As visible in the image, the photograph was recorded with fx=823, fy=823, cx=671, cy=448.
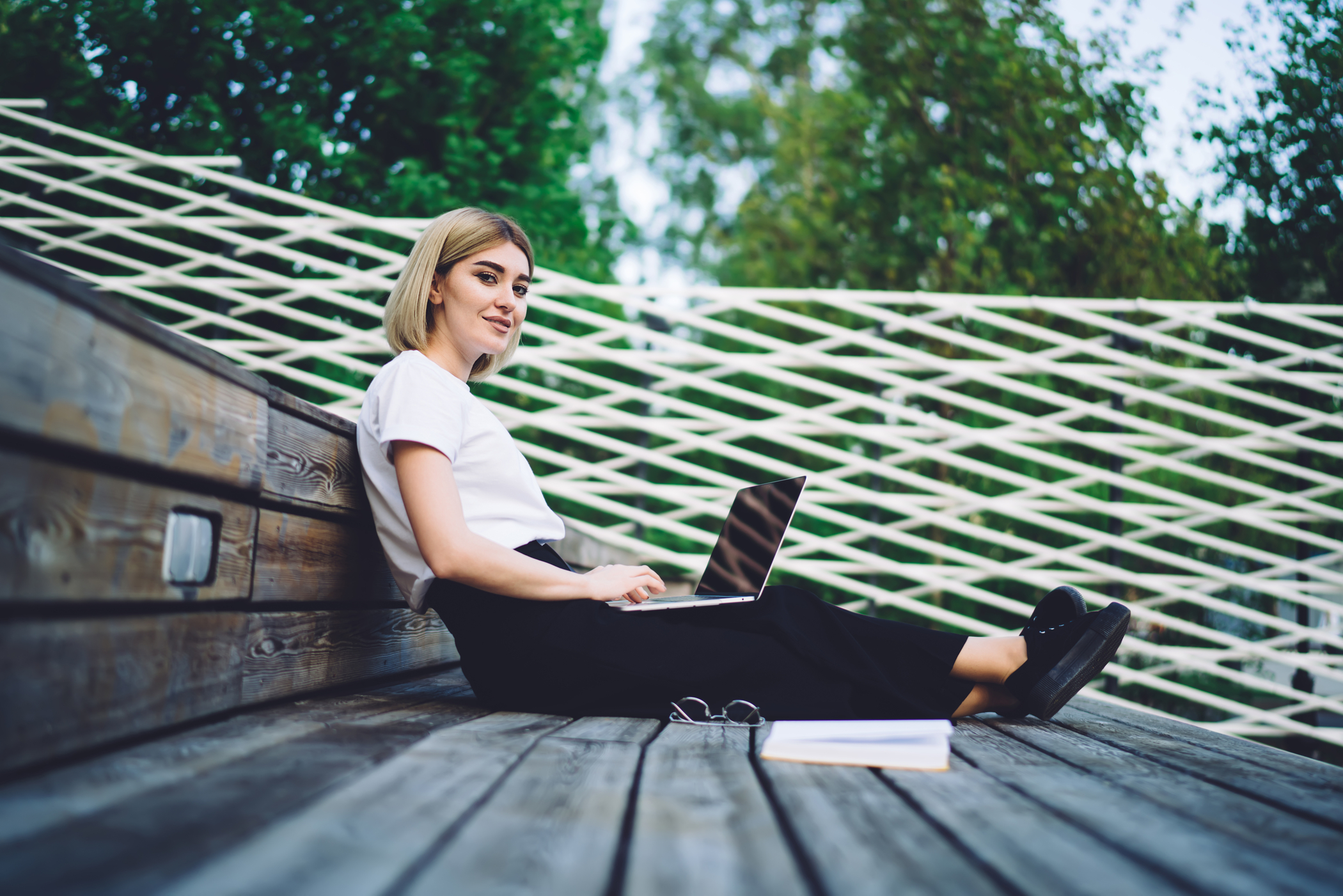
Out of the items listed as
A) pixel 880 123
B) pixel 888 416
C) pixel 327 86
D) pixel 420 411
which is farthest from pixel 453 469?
pixel 880 123

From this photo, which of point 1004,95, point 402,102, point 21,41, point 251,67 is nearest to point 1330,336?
point 1004,95

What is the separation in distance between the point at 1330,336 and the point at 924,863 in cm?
249

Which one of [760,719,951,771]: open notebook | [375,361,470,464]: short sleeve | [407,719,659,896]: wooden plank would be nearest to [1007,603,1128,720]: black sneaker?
[760,719,951,771]: open notebook

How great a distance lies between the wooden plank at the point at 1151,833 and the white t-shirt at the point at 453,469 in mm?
577

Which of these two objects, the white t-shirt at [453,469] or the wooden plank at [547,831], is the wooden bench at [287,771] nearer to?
the wooden plank at [547,831]

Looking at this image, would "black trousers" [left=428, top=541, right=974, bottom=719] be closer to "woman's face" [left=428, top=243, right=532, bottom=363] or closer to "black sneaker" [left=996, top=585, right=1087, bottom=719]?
"black sneaker" [left=996, top=585, right=1087, bottom=719]

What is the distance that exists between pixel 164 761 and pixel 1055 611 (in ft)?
3.28

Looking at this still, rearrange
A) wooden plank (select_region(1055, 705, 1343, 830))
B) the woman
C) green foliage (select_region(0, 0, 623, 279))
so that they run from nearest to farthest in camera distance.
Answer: wooden plank (select_region(1055, 705, 1343, 830)) → the woman → green foliage (select_region(0, 0, 623, 279))

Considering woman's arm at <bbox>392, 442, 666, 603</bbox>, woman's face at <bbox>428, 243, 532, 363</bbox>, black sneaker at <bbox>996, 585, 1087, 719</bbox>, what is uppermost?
woman's face at <bbox>428, 243, 532, 363</bbox>

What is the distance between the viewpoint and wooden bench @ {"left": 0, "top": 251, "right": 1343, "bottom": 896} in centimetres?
46

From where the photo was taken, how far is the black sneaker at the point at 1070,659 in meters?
1.00

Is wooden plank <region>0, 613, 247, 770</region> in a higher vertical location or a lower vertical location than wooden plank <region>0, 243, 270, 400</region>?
lower

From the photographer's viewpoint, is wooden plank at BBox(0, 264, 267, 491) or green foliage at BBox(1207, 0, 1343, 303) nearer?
wooden plank at BBox(0, 264, 267, 491)

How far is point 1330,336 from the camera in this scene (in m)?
2.26
